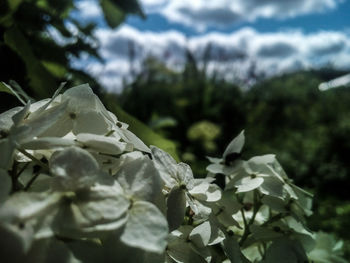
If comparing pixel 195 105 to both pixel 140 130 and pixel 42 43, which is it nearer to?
Result: pixel 42 43

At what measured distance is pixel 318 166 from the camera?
4023 millimetres

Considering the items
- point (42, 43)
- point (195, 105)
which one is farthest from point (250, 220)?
point (195, 105)

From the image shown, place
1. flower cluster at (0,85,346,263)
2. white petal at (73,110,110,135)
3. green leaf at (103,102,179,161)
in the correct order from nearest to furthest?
flower cluster at (0,85,346,263) → white petal at (73,110,110,135) → green leaf at (103,102,179,161)

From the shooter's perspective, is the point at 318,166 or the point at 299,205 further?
the point at 318,166

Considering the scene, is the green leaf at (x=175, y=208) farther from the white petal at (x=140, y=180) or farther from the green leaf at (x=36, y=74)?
the green leaf at (x=36, y=74)

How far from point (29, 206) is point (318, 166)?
4.01 m

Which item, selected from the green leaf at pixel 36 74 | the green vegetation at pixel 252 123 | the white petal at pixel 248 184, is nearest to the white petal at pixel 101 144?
the white petal at pixel 248 184

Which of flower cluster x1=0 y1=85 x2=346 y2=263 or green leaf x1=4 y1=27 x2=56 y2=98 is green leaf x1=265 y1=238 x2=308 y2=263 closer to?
flower cluster x1=0 y1=85 x2=346 y2=263

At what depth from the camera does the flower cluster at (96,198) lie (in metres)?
0.30

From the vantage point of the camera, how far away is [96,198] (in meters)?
0.32

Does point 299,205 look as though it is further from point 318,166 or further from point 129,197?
point 318,166

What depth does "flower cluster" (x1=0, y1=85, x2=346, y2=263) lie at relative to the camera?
0.30 m

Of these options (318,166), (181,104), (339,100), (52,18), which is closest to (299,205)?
(52,18)

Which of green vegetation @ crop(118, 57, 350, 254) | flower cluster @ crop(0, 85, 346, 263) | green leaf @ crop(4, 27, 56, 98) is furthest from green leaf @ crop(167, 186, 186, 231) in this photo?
green vegetation @ crop(118, 57, 350, 254)
